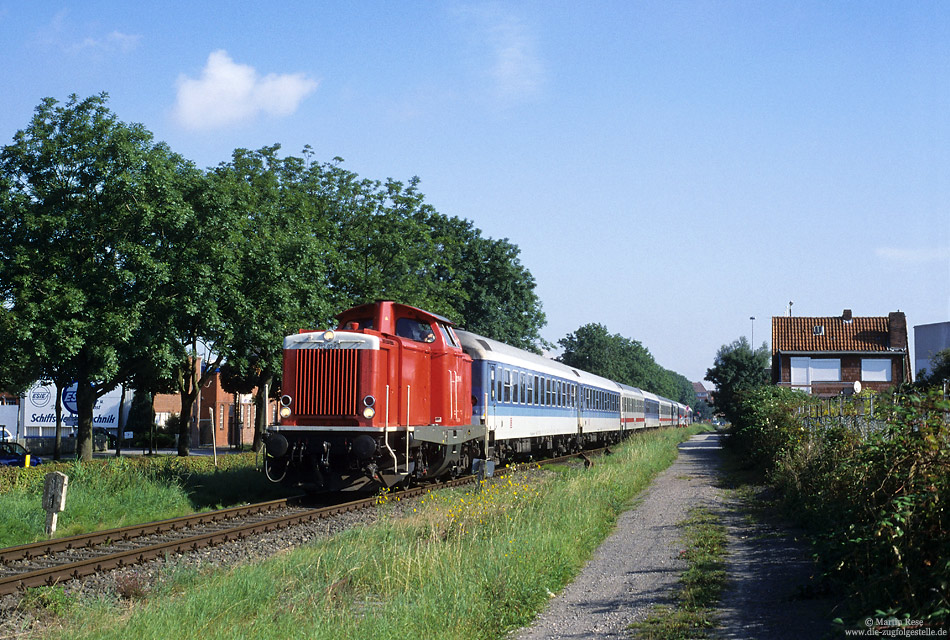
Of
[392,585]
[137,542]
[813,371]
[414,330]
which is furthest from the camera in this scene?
[813,371]

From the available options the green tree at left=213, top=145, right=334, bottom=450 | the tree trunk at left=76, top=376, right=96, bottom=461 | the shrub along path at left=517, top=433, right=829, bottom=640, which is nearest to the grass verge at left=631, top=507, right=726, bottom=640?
the shrub along path at left=517, top=433, right=829, bottom=640

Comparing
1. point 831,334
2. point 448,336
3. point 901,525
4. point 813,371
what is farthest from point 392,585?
point 831,334

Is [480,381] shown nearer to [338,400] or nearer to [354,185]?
[338,400]

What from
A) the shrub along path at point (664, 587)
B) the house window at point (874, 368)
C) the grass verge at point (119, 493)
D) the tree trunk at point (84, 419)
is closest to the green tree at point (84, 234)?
the tree trunk at point (84, 419)

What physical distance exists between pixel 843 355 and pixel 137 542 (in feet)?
177

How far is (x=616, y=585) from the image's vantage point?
886 cm

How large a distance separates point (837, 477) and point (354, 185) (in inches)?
1213

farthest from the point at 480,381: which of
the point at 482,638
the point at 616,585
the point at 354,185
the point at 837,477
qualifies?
the point at 354,185

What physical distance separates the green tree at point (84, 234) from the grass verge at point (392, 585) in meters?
14.1

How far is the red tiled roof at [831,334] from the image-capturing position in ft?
187

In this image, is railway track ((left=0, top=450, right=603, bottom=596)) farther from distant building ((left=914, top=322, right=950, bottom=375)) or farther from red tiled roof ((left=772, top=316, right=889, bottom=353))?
distant building ((left=914, top=322, right=950, bottom=375))

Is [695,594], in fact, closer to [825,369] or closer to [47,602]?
[47,602]

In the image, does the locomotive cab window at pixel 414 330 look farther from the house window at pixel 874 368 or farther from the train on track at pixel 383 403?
the house window at pixel 874 368

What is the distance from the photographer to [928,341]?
87.0 m
